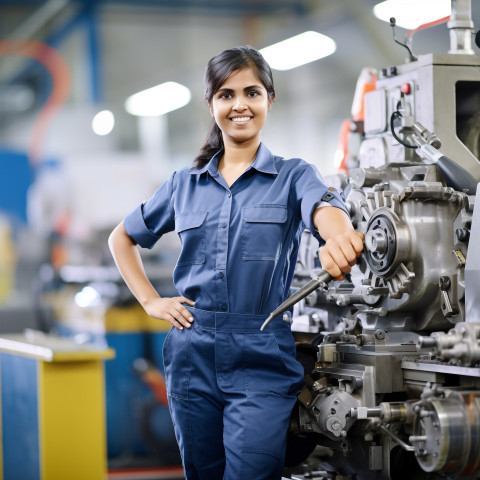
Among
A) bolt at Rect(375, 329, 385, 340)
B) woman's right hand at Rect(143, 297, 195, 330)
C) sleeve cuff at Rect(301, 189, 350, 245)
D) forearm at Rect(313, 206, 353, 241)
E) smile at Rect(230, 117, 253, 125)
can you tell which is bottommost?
bolt at Rect(375, 329, 385, 340)

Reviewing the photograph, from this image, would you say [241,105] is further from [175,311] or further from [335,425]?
[335,425]

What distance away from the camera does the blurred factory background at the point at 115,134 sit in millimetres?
5465

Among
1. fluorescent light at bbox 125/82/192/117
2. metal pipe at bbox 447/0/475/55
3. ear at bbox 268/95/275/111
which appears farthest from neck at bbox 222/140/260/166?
fluorescent light at bbox 125/82/192/117

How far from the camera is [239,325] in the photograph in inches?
79.3

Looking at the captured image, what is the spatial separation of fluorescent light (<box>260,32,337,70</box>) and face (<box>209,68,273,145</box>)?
4498 millimetres

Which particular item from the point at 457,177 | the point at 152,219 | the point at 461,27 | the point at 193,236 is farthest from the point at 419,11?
the point at 193,236

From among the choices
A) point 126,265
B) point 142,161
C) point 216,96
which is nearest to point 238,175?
point 216,96

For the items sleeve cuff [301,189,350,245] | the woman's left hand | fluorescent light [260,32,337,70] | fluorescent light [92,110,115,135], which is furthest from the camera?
fluorescent light [92,110,115,135]

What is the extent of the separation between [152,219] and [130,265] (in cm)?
14

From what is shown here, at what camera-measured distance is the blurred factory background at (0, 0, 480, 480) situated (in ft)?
17.9

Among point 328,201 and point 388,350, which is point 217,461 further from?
point 328,201

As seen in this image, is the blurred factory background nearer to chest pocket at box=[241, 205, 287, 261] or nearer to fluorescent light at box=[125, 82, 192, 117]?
fluorescent light at box=[125, 82, 192, 117]

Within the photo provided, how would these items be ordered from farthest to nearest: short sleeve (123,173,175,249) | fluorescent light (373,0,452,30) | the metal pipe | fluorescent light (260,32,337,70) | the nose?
fluorescent light (260,32,337,70) → fluorescent light (373,0,452,30) → the metal pipe → short sleeve (123,173,175,249) → the nose

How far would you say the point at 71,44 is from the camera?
28.8 feet
